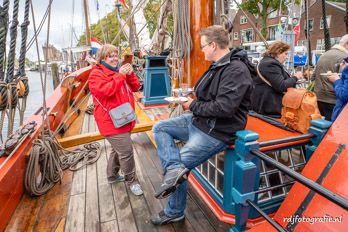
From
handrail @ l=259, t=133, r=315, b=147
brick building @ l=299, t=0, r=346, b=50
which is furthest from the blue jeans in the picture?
brick building @ l=299, t=0, r=346, b=50

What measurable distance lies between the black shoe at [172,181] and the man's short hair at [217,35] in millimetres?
909

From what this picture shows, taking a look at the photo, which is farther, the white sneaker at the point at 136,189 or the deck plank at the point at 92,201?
the white sneaker at the point at 136,189

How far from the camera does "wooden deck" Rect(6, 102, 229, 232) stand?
76.0 inches

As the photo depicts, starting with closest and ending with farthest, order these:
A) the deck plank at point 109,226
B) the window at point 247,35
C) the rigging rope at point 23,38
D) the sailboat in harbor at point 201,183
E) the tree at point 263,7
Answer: the sailboat in harbor at point 201,183 → the rigging rope at point 23,38 → the deck plank at point 109,226 → the tree at point 263,7 → the window at point 247,35

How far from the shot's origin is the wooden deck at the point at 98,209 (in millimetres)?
1931

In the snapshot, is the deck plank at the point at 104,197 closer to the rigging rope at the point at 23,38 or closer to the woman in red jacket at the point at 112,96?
the woman in red jacket at the point at 112,96

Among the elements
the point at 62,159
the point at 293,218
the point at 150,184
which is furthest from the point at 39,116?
the point at 293,218

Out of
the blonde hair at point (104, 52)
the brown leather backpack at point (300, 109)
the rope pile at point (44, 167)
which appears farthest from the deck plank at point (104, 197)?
the brown leather backpack at point (300, 109)

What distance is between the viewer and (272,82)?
2434mm

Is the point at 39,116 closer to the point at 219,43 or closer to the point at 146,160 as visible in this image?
the point at 146,160

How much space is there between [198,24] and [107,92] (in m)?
1.25

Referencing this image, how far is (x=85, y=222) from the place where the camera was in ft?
6.48

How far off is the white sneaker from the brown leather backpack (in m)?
1.44

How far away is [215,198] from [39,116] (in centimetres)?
257
